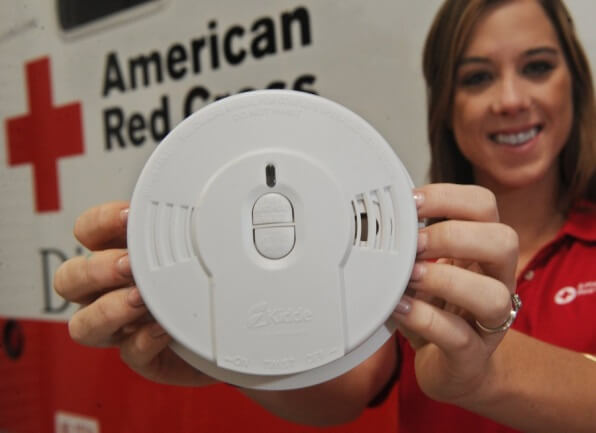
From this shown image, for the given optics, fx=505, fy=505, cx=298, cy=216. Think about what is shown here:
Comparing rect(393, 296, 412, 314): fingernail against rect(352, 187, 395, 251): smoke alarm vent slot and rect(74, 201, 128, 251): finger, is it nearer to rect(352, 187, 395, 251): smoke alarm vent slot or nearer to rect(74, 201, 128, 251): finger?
rect(352, 187, 395, 251): smoke alarm vent slot

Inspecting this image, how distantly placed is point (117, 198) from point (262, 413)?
1.15 feet

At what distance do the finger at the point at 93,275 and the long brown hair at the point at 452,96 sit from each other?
1.07ft

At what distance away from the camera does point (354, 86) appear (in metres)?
0.55

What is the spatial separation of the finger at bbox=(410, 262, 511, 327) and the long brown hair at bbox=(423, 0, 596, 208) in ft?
0.70

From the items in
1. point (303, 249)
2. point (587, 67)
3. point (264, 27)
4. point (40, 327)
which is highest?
point (264, 27)

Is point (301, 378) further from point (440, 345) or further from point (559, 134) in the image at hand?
point (559, 134)

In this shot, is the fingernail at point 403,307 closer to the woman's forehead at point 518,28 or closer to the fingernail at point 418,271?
the fingernail at point 418,271

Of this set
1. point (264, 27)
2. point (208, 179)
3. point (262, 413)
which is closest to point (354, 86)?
point (264, 27)

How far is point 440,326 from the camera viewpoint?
0.33 meters

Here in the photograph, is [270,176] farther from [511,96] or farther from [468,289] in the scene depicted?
[511,96]

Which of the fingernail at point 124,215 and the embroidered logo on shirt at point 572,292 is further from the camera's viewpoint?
the embroidered logo on shirt at point 572,292

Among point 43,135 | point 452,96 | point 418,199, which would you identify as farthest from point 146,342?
point 43,135

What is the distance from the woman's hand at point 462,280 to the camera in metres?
0.33

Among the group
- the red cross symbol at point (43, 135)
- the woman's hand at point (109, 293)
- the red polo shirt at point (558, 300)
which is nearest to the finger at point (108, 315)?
the woman's hand at point (109, 293)
